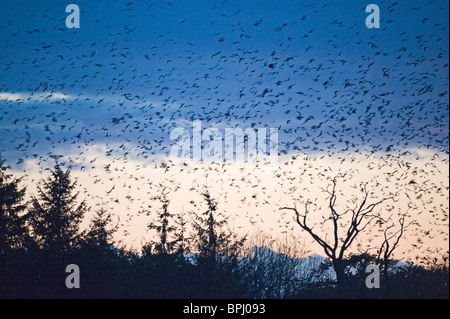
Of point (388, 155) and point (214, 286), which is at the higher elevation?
point (388, 155)

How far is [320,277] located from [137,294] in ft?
45.0

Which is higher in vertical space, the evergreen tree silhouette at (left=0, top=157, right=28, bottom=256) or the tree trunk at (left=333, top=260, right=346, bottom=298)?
the evergreen tree silhouette at (left=0, top=157, right=28, bottom=256)

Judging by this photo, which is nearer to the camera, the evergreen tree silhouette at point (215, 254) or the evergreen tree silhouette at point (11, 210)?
the evergreen tree silhouette at point (215, 254)

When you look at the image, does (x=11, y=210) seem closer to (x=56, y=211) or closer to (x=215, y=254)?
(x=56, y=211)

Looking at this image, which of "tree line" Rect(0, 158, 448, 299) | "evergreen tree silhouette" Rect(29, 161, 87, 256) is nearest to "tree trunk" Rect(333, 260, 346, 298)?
"tree line" Rect(0, 158, 448, 299)

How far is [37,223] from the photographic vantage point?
1748 inches

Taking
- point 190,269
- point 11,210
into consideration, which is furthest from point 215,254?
point 11,210

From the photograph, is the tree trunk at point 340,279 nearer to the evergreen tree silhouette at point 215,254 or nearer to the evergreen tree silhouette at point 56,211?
the evergreen tree silhouette at point 215,254

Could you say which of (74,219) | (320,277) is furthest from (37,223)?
(320,277)

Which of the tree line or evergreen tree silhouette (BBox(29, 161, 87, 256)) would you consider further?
evergreen tree silhouette (BBox(29, 161, 87, 256))

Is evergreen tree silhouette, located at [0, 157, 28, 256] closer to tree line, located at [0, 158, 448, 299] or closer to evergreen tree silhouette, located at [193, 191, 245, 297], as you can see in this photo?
tree line, located at [0, 158, 448, 299]

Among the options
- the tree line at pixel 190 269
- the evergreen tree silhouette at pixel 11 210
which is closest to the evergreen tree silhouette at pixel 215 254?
the tree line at pixel 190 269
